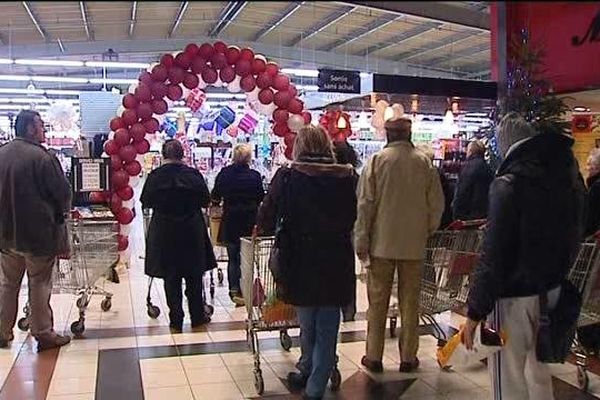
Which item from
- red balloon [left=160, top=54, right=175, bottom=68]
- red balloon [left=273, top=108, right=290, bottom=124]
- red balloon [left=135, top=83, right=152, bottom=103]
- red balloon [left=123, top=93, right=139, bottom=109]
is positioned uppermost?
red balloon [left=160, top=54, right=175, bottom=68]

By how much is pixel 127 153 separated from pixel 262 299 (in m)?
4.32

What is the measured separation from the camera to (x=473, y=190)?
637 centimetres

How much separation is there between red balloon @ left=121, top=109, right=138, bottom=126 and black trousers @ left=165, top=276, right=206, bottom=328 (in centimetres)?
300

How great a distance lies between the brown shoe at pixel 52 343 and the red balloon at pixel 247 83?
3821 millimetres

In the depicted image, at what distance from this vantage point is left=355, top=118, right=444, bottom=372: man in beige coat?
4.00 m

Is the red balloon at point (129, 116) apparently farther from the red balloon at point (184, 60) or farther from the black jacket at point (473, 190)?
the black jacket at point (473, 190)

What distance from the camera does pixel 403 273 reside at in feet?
13.5

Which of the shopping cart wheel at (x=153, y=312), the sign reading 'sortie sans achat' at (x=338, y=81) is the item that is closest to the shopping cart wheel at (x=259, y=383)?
the shopping cart wheel at (x=153, y=312)

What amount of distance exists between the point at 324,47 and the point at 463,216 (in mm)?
9257

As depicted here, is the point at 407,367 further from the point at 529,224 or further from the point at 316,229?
the point at 529,224

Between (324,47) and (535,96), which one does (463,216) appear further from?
(324,47)

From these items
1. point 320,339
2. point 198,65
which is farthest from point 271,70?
point 320,339

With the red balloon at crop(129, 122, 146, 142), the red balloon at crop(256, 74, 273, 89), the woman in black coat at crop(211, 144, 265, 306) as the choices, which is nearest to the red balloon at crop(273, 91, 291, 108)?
the red balloon at crop(256, 74, 273, 89)

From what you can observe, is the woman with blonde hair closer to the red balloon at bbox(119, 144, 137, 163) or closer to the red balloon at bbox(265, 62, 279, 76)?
the red balloon at bbox(265, 62, 279, 76)
